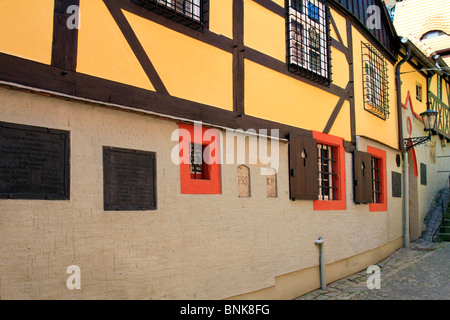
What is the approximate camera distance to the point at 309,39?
7195 millimetres

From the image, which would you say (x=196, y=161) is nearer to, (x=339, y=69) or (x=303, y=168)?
(x=303, y=168)

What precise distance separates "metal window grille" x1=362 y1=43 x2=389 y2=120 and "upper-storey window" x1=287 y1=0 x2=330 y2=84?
1.95 meters

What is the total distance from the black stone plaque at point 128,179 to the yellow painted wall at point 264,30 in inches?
97.8

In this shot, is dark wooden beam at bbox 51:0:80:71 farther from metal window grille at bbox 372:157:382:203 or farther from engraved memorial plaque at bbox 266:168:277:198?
metal window grille at bbox 372:157:382:203

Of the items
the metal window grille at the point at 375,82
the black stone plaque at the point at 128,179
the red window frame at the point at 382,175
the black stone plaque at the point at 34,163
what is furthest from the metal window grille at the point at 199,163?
the red window frame at the point at 382,175

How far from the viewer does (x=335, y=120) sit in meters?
8.04

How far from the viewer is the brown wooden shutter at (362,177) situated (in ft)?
27.6

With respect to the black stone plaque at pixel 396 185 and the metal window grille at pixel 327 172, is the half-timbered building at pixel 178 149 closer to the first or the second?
the metal window grille at pixel 327 172

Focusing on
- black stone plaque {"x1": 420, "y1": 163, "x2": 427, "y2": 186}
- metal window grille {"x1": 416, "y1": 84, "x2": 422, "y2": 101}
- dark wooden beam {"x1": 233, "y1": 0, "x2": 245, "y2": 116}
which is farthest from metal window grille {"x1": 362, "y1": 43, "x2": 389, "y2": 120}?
dark wooden beam {"x1": 233, "y1": 0, "x2": 245, "y2": 116}

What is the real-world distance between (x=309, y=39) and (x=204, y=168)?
3333 millimetres

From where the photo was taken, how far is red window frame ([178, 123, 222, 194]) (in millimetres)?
4789

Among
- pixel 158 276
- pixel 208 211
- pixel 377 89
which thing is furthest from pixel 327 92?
pixel 158 276

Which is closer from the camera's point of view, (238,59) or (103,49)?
(103,49)

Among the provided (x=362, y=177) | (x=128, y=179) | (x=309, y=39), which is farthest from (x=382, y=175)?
(x=128, y=179)
